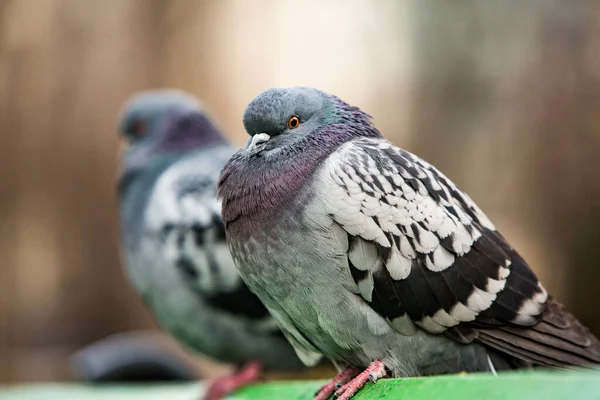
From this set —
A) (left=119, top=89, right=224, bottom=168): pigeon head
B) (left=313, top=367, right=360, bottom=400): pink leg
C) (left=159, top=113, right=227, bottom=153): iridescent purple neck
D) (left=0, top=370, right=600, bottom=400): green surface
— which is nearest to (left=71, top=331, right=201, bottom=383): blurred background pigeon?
(left=119, top=89, right=224, bottom=168): pigeon head

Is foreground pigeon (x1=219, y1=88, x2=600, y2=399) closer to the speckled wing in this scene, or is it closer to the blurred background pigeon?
the speckled wing

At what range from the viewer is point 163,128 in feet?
18.1

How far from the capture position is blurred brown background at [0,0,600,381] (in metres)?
8.29

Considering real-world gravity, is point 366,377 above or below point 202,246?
below

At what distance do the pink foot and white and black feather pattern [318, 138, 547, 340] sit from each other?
228 cm

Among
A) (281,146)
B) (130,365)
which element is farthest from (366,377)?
(130,365)

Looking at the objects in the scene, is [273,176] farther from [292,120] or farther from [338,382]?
[338,382]

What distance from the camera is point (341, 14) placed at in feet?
28.2

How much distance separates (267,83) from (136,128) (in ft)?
6.77

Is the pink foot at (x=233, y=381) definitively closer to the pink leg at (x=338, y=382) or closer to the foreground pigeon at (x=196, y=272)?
the foreground pigeon at (x=196, y=272)

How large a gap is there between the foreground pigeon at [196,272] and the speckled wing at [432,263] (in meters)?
1.96

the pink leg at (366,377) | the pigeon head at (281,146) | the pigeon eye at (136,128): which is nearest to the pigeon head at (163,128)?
the pigeon eye at (136,128)

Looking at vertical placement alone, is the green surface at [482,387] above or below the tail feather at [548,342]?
above

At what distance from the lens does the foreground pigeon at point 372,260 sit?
8.45 ft
